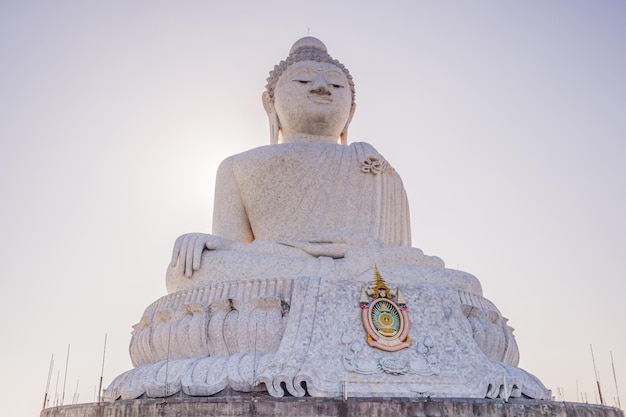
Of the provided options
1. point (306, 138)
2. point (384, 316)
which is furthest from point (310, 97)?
point (384, 316)

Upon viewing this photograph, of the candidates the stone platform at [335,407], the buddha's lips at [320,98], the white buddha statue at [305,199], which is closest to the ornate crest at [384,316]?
the white buddha statue at [305,199]

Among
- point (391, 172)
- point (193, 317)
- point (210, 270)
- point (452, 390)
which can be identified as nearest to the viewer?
point (452, 390)

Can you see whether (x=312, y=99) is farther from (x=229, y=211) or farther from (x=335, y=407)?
(x=335, y=407)

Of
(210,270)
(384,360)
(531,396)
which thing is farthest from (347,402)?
(210,270)

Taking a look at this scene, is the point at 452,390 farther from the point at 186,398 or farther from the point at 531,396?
the point at 186,398

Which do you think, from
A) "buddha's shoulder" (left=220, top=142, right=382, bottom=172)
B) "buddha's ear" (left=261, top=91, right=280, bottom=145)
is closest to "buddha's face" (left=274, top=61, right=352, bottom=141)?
"buddha's ear" (left=261, top=91, right=280, bottom=145)

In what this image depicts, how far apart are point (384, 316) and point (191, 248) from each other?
2441 millimetres

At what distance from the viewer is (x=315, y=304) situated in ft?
22.2

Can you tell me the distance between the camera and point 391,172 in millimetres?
9461

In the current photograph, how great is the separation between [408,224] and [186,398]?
14.4 ft

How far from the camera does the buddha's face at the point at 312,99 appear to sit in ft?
33.1

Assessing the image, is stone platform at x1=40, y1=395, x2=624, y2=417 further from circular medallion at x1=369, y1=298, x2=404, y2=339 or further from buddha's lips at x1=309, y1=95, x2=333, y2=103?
buddha's lips at x1=309, y1=95, x2=333, y2=103

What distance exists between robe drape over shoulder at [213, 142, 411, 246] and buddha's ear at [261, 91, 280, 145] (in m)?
1.34

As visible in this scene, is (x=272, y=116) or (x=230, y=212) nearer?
(x=230, y=212)
